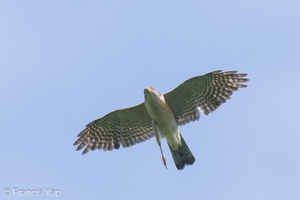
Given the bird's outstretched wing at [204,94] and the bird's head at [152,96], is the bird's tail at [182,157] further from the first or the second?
the bird's head at [152,96]

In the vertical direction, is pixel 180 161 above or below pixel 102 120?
below

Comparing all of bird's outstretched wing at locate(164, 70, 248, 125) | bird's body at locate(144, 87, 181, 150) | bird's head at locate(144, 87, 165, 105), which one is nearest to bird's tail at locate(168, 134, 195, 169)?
bird's body at locate(144, 87, 181, 150)

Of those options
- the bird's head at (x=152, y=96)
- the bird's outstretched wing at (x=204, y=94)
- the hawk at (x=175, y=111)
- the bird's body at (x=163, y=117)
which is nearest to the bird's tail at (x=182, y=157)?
the hawk at (x=175, y=111)

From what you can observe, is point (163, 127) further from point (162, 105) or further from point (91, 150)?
point (91, 150)

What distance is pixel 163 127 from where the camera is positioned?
73.6 feet

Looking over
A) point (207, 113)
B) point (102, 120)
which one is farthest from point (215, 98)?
point (102, 120)

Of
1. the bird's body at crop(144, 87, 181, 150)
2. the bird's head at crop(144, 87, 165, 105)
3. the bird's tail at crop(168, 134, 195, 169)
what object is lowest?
the bird's tail at crop(168, 134, 195, 169)

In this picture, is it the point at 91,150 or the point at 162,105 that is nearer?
the point at 162,105

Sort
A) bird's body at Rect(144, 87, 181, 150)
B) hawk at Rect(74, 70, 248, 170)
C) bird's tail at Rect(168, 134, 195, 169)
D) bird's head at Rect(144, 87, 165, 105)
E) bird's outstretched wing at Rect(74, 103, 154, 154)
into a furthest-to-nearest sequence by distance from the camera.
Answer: bird's outstretched wing at Rect(74, 103, 154, 154) → bird's tail at Rect(168, 134, 195, 169) → hawk at Rect(74, 70, 248, 170) → bird's body at Rect(144, 87, 181, 150) → bird's head at Rect(144, 87, 165, 105)

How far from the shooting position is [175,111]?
22.9m

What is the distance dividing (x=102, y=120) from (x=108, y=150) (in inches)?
40.1

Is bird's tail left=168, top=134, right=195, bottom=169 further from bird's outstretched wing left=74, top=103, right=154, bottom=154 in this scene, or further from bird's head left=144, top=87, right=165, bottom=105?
bird's head left=144, top=87, right=165, bottom=105

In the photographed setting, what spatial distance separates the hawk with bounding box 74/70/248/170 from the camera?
875 inches

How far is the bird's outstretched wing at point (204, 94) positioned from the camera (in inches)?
883
